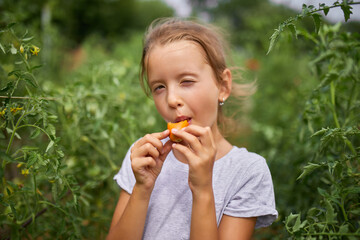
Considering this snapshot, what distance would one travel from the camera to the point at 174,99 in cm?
123

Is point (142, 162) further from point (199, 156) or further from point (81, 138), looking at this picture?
point (81, 138)

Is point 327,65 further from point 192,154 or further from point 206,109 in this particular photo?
point 192,154

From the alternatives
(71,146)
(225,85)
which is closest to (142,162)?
(225,85)

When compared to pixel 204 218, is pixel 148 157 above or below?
above

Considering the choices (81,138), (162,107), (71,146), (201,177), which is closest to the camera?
(201,177)

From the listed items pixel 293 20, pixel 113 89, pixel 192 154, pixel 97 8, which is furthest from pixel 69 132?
pixel 97 8

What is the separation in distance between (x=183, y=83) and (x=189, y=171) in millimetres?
363

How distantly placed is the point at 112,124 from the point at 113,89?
2.06 feet

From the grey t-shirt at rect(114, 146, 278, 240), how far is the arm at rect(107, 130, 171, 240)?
0.10 m

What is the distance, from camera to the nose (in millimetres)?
1227

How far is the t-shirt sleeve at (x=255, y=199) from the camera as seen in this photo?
119 centimetres

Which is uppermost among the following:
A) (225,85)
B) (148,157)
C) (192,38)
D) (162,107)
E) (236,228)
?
(192,38)

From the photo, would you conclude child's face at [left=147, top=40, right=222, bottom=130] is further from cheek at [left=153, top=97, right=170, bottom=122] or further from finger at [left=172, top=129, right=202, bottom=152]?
finger at [left=172, top=129, right=202, bottom=152]

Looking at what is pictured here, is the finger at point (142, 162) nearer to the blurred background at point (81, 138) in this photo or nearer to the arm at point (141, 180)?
the arm at point (141, 180)
